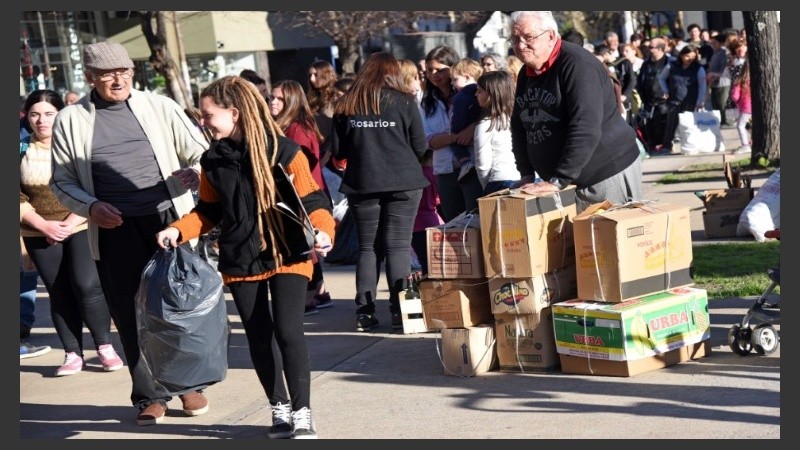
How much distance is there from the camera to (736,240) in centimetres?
1053

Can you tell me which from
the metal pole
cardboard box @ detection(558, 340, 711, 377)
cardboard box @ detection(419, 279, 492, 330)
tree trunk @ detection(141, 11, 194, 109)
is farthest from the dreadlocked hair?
the metal pole

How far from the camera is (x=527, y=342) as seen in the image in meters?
6.66

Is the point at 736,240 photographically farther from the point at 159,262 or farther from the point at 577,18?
the point at 577,18

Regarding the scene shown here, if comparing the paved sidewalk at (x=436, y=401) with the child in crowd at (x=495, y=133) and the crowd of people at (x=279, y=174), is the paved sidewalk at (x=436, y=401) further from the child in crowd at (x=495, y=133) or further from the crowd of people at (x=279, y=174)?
the child in crowd at (x=495, y=133)

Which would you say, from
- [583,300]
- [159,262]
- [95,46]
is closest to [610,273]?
[583,300]

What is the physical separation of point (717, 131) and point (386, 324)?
466 inches

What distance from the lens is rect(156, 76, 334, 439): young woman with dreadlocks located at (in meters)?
5.59

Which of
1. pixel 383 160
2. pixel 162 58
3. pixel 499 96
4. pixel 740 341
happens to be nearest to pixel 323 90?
pixel 383 160

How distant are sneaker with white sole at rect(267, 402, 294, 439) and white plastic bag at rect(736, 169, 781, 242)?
5765mm

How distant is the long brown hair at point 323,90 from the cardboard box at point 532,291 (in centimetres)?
415

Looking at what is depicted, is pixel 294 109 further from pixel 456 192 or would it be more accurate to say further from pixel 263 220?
pixel 263 220

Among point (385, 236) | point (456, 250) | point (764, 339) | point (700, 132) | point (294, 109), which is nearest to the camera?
point (764, 339)

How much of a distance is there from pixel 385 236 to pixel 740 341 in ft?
8.93

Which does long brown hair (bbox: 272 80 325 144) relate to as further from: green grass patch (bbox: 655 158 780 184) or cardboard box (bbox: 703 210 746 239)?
green grass patch (bbox: 655 158 780 184)
